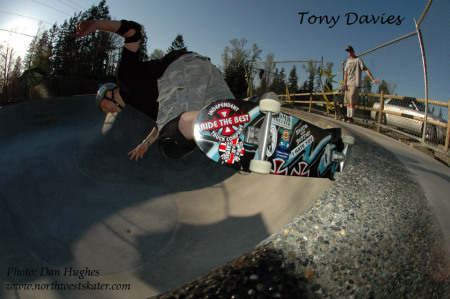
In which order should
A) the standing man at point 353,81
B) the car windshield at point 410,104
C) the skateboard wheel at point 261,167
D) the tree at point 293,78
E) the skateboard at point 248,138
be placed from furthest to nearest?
the tree at point 293,78 < the standing man at point 353,81 < the car windshield at point 410,104 < the skateboard at point 248,138 < the skateboard wheel at point 261,167

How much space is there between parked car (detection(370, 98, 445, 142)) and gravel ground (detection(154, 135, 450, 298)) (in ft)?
11.9

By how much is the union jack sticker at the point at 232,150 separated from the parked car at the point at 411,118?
13.9 ft

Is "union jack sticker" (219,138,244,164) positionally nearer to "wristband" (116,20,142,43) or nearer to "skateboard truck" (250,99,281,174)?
"skateboard truck" (250,99,281,174)

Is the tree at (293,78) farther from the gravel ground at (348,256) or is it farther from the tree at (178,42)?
the tree at (178,42)

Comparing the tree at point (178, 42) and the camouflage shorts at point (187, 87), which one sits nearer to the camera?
the camouflage shorts at point (187, 87)

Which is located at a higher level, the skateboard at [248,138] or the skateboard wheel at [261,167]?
the skateboard at [248,138]

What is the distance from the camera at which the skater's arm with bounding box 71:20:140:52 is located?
2.48 metres

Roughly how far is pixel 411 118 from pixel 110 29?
6557 mm

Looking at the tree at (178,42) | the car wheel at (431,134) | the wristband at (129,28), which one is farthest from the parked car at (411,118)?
the tree at (178,42)

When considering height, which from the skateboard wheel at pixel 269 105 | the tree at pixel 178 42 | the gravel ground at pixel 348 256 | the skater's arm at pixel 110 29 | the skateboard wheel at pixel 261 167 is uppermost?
the tree at pixel 178 42

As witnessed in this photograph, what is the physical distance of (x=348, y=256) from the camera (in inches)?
61.2

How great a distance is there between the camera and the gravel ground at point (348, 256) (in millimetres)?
1395

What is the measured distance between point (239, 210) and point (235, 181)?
1.04 metres

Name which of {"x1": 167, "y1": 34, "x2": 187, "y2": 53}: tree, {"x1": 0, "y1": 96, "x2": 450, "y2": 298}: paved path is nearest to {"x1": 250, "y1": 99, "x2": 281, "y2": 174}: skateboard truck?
{"x1": 0, "y1": 96, "x2": 450, "y2": 298}: paved path
